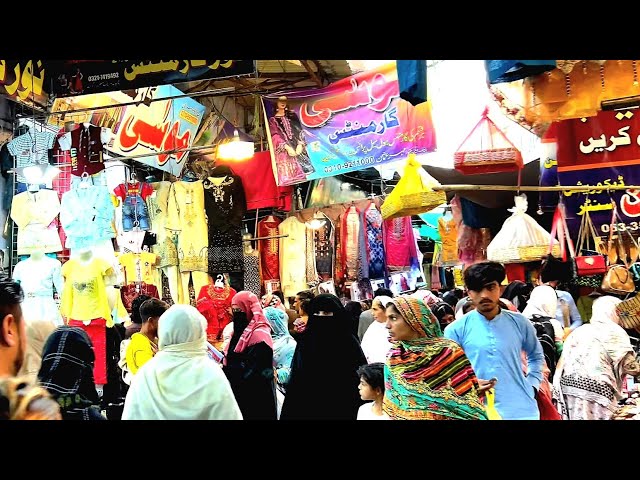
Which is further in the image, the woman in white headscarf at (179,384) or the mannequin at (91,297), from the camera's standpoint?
the mannequin at (91,297)

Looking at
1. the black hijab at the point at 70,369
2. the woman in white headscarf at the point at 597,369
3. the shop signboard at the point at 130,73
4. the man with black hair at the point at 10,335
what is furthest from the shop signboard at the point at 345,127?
the man with black hair at the point at 10,335

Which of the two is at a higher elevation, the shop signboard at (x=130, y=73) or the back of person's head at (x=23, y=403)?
the shop signboard at (x=130, y=73)

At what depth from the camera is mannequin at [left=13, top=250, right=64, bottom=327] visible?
626 cm

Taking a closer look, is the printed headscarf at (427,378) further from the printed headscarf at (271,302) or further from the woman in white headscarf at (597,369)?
the printed headscarf at (271,302)

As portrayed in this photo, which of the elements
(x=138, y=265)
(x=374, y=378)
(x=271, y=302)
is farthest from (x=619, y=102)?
(x=138, y=265)

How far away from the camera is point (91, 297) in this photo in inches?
260

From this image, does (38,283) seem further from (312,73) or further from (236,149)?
(312,73)

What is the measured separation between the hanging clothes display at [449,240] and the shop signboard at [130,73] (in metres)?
4.46

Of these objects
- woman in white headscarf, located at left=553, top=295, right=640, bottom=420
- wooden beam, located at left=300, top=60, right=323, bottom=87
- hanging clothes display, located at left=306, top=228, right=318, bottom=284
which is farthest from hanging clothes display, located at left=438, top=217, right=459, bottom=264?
woman in white headscarf, located at left=553, top=295, right=640, bottom=420

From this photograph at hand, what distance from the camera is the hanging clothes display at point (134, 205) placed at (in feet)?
25.2

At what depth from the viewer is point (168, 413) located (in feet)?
11.9

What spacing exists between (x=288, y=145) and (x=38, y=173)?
2.43 m

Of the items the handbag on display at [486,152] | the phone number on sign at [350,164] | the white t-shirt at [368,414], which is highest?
the phone number on sign at [350,164]
